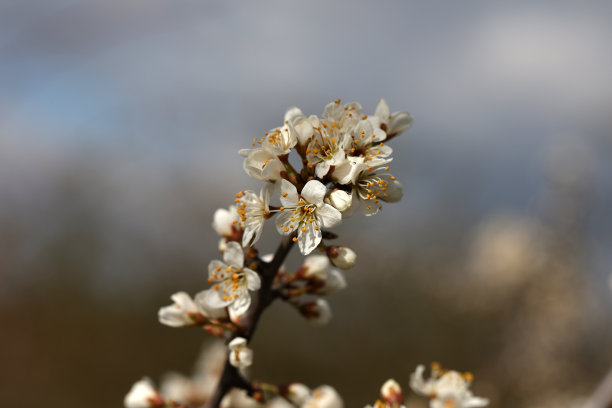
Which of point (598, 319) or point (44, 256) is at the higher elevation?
point (598, 319)

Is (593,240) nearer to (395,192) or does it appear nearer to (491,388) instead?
(491,388)

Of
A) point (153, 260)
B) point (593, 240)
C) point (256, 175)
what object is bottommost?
point (153, 260)

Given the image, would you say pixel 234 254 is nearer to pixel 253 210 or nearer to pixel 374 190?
pixel 253 210

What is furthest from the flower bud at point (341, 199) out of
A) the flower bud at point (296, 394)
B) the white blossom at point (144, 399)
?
the white blossom at point (144, 399)

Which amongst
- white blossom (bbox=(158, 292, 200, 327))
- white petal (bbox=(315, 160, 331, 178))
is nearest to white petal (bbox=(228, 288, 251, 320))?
white blossom (bbox=(158, 292, 200, 327))

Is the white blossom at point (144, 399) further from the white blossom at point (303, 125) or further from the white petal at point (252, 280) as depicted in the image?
the white blossom at point (303, 125)

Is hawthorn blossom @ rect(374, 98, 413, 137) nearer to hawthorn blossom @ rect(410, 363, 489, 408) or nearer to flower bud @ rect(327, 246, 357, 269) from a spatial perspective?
flower bud @ rect(327, 246, 357, 269)

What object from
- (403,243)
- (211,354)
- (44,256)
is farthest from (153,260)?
(211,354)
